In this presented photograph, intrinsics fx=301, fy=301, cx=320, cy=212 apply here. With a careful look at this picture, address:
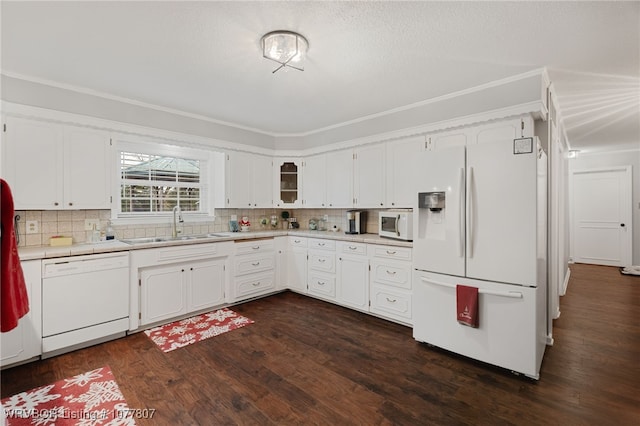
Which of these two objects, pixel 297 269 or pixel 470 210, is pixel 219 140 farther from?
pixel 470 210

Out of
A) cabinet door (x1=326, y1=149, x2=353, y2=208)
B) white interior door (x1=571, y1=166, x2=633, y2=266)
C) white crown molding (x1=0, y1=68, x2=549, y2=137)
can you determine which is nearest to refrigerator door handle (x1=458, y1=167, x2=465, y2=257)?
white crown molding (x1=0, y1=68, x2=549, y2=137)

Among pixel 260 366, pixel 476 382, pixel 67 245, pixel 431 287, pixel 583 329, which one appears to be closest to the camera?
pixel 476 382

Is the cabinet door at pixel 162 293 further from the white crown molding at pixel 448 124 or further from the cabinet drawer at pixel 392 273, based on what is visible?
the white crown molding at pixel 448 124

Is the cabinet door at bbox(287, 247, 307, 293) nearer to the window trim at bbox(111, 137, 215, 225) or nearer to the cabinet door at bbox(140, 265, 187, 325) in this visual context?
the window trim at bbox(111, 137, 215, 225)

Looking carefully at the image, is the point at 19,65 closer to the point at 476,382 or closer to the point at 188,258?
the point at 188,258

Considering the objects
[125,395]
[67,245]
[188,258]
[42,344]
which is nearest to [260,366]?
[125,395]

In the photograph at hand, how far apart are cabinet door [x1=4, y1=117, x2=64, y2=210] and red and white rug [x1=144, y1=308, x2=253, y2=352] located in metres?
1.61

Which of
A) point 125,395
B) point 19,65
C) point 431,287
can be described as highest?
point 19,65

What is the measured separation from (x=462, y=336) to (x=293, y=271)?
2.57 meters

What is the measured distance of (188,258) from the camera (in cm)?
352

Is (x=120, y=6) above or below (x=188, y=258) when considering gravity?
above

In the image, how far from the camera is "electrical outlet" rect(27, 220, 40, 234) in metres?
2.90

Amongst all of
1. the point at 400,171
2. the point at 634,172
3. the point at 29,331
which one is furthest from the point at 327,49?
the point at 634,172

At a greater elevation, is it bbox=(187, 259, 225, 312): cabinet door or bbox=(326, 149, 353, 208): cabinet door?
bbox=(326, 149, 353, 208): cabinet door
